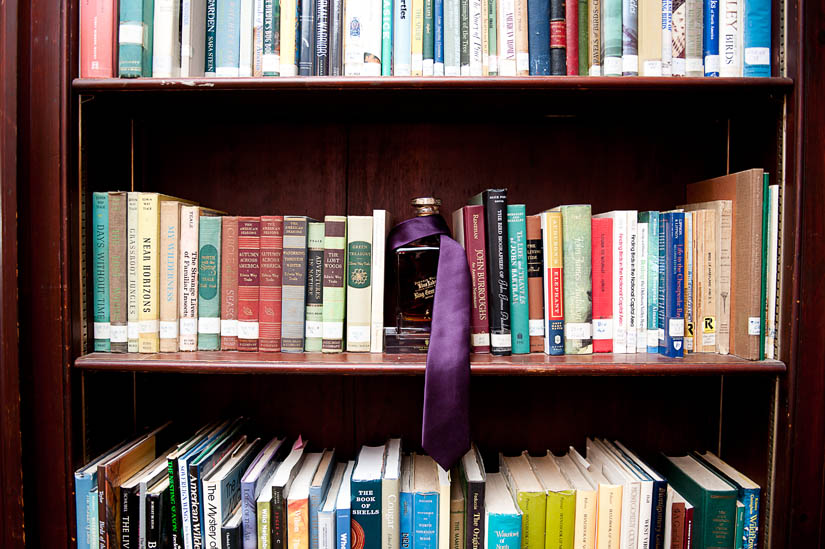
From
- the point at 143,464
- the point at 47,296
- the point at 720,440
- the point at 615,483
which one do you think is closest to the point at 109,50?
the point at 47,296

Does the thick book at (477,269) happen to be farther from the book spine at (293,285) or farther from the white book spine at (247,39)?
the white book spine at (247,39)

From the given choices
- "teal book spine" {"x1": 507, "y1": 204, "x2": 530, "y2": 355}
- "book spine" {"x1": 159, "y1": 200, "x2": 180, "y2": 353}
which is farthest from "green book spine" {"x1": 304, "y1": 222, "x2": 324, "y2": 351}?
"teal book spine" {"x1": 507, "y1": 204, "x2": 530, "y2": 355}

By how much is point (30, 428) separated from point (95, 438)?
0.36 feet

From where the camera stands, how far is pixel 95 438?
0.94m

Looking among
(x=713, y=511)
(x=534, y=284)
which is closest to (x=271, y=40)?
(x=534, y=284)

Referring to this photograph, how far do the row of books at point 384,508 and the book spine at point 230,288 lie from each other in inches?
8.7

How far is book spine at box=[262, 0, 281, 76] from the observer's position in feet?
3.05

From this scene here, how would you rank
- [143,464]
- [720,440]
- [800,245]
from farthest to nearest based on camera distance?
[720,440], [143,464], [800,245]

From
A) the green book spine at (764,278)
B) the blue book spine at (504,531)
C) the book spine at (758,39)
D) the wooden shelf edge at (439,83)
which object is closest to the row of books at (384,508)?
the blue book spine at (504,531)

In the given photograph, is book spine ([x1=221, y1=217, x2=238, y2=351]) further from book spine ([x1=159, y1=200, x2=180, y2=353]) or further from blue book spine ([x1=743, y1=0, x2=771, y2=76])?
blue book spine ([x1=743, y1=0, x2=771, y2=76])

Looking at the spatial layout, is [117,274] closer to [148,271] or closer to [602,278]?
[148,271]

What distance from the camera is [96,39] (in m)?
0.90

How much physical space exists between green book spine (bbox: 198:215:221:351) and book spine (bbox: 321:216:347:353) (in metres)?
0.21

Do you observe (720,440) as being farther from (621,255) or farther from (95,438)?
(95,438)
